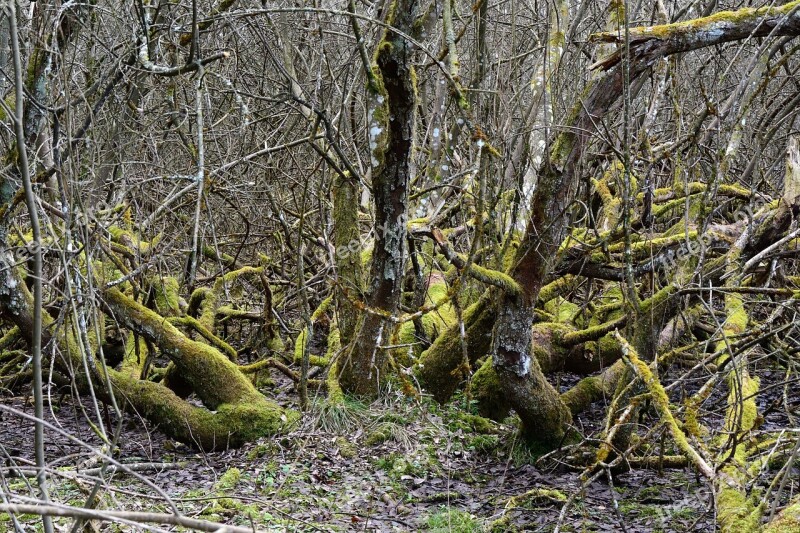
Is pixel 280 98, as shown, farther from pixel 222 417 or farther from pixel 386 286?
pixel 222 417

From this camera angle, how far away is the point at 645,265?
595cm

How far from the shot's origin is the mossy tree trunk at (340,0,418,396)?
485 centimetres

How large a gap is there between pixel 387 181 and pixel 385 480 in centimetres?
219

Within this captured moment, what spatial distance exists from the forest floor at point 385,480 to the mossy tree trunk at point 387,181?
0.38 m

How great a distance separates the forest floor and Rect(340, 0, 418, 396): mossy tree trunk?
0.38m

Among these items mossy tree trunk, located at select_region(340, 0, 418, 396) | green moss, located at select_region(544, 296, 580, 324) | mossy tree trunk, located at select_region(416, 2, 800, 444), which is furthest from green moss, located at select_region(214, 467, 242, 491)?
green moss, located at select_region(544, 296, 580, 324)

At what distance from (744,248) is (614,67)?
1741 millimetres

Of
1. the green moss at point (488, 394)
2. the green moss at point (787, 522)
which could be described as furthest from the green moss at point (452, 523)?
the green moss at point (787, 522)

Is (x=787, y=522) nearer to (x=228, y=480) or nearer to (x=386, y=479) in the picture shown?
(x=386, y=479)

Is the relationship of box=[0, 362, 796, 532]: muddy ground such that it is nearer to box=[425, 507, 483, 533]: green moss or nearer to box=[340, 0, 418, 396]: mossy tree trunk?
→ box=[425, 507, 483, 533]: green moss

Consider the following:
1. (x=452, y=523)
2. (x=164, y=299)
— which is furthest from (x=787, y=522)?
(x=164, y=299)

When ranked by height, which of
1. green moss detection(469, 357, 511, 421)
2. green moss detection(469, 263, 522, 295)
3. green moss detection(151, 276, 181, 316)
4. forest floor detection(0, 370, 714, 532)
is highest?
green moss detection(469, 263, 522, 295)

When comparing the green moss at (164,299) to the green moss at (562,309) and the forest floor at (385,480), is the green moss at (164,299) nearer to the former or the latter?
the forest floor at (385,480)

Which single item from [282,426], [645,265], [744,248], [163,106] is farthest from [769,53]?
[163,106]
